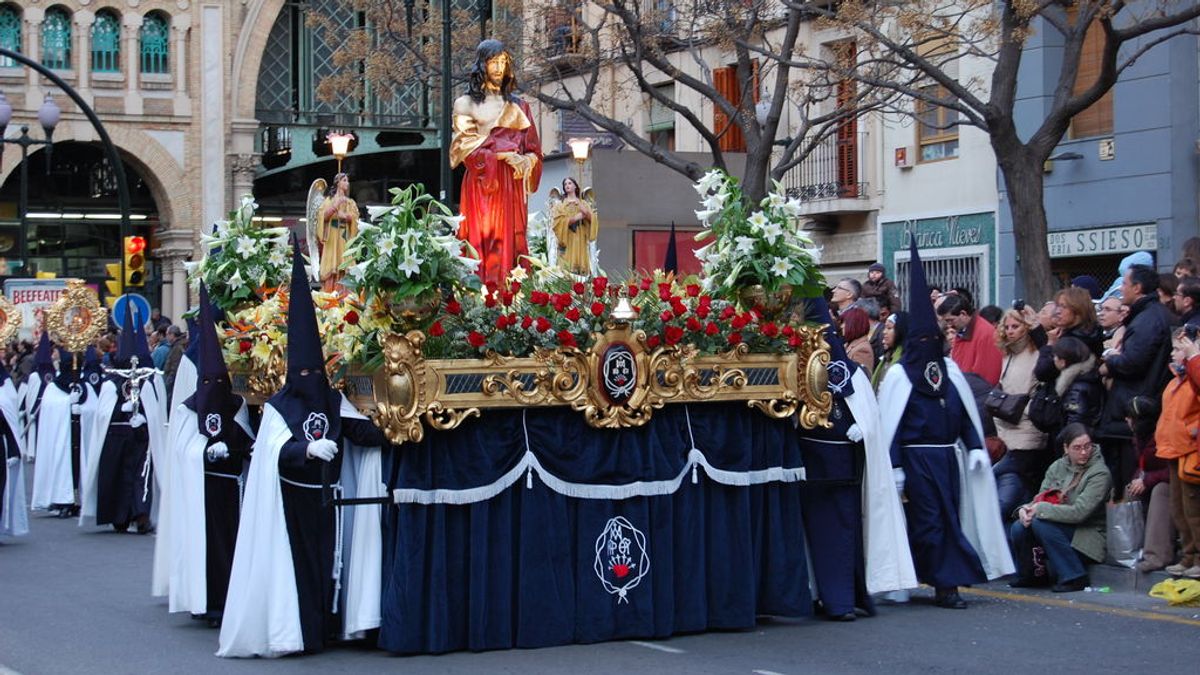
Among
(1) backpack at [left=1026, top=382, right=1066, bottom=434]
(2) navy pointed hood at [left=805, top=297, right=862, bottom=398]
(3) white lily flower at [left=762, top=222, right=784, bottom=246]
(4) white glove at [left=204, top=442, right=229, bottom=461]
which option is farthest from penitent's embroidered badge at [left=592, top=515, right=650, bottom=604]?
(1) backpack at [left=1026, top=382, right=1066, bottom=434]

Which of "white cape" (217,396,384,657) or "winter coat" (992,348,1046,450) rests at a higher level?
"winter coat" (992,348,1046,450)

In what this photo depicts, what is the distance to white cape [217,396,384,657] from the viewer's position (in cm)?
1032

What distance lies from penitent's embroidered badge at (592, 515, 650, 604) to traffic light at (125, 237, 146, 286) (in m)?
18.5

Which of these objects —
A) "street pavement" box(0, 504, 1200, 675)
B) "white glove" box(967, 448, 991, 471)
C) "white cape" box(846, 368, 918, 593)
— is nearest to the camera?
"street pavement" box(0, 504, 1200, 675)

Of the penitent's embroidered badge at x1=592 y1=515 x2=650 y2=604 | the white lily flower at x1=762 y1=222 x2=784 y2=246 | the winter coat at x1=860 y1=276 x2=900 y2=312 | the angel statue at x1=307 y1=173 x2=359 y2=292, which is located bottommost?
the penitent's embroidered badge at x1=592 y1=515 x2=650 y2=604

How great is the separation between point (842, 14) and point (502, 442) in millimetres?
9769

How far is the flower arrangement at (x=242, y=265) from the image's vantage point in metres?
13.4

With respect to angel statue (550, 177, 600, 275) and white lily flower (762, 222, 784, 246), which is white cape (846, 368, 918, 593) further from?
angel statue (550, 177, 600, 275)

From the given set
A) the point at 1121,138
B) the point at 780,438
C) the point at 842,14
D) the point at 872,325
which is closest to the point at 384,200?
the point at 1121,138

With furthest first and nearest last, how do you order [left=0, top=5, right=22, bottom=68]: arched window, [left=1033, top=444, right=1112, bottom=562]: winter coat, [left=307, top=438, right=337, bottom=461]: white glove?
1. [left=0, top=5, right=22, bottom=68]: arched window
2. [left=1033, top=444, right=1112, bottom=562]: winter coat
3. [left=307, top=438, right=337, bottom=461]: white glove

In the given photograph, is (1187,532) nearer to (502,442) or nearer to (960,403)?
(960,403)

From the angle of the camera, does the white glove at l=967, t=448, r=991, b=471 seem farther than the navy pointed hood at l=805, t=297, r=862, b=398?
Yes

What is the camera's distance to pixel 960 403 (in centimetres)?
1214

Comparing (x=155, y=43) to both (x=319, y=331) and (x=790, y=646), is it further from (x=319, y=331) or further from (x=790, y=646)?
(x=790, y=646)
